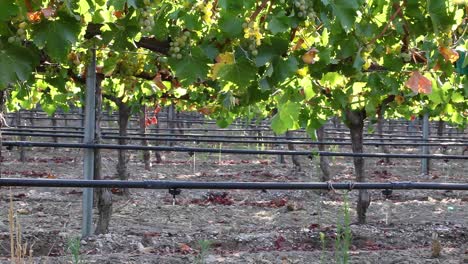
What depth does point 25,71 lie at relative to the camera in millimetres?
1972

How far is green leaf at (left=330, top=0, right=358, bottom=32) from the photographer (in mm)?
1982

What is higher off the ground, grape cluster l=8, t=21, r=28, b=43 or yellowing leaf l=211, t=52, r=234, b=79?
Result: grape cluster l=8, t=21, r=28, b=43

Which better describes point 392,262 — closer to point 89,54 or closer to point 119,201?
point 89,54

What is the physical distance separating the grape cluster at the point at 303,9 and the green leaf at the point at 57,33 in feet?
2.43

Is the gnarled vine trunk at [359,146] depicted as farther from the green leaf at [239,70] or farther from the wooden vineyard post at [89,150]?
the green leaf at [239,70]

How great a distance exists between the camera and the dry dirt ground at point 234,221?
15.4ft

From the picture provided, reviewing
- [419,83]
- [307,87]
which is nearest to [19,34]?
[419,83]

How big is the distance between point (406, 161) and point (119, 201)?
9410 millimetres

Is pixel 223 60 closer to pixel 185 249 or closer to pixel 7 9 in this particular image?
pixel 7 9

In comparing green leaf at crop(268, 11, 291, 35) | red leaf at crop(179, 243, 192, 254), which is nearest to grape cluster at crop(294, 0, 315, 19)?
green leaf at crop(268, 11, 291, 35)

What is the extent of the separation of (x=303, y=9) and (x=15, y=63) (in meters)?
0.97

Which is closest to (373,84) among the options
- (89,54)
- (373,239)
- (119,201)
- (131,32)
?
(131,32)

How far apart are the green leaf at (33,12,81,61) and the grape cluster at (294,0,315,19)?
74 centimetres

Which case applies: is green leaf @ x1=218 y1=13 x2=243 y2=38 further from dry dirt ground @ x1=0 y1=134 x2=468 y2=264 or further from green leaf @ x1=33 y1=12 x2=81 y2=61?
dry dirt ground @ x1=0 y1=134 x2=468 y2=264
